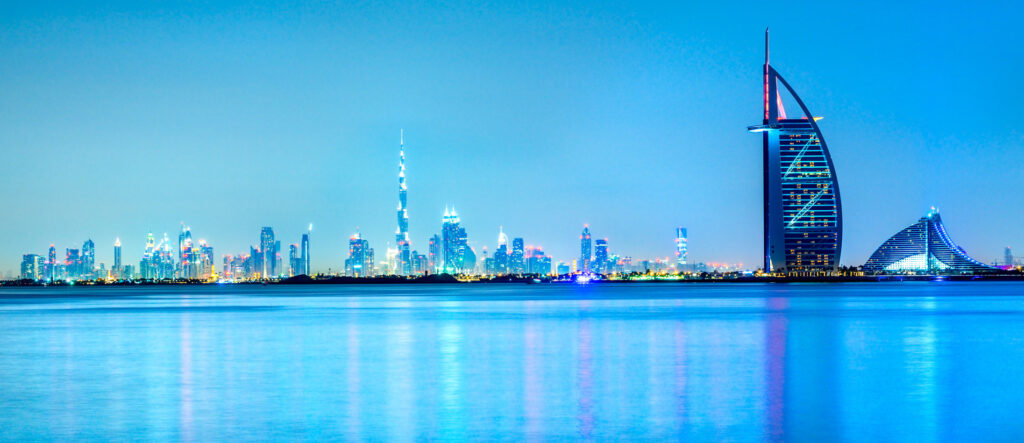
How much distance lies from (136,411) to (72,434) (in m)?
2.91

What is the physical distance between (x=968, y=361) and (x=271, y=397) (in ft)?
74.7

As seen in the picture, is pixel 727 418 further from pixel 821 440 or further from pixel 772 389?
pixel 772 389

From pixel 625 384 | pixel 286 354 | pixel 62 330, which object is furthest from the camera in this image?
pixel 62 330

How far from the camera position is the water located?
812 inches

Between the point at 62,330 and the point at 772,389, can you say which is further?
the point at 62,330

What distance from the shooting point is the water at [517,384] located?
20.6 metres

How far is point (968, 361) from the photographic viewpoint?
1374 inches

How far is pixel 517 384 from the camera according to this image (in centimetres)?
2834

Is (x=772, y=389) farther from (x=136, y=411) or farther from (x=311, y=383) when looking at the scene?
(x=136, y=411)

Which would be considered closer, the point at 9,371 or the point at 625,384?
the point at 625,384

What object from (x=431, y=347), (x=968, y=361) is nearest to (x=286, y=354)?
(x=431, y=347)

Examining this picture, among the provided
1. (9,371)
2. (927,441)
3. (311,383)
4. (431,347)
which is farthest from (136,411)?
(431,347)

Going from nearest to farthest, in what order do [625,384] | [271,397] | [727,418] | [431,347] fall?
[727,418] → [271,397] → [625,384] → [431,347]

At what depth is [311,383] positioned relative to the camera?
2853 centimetres
